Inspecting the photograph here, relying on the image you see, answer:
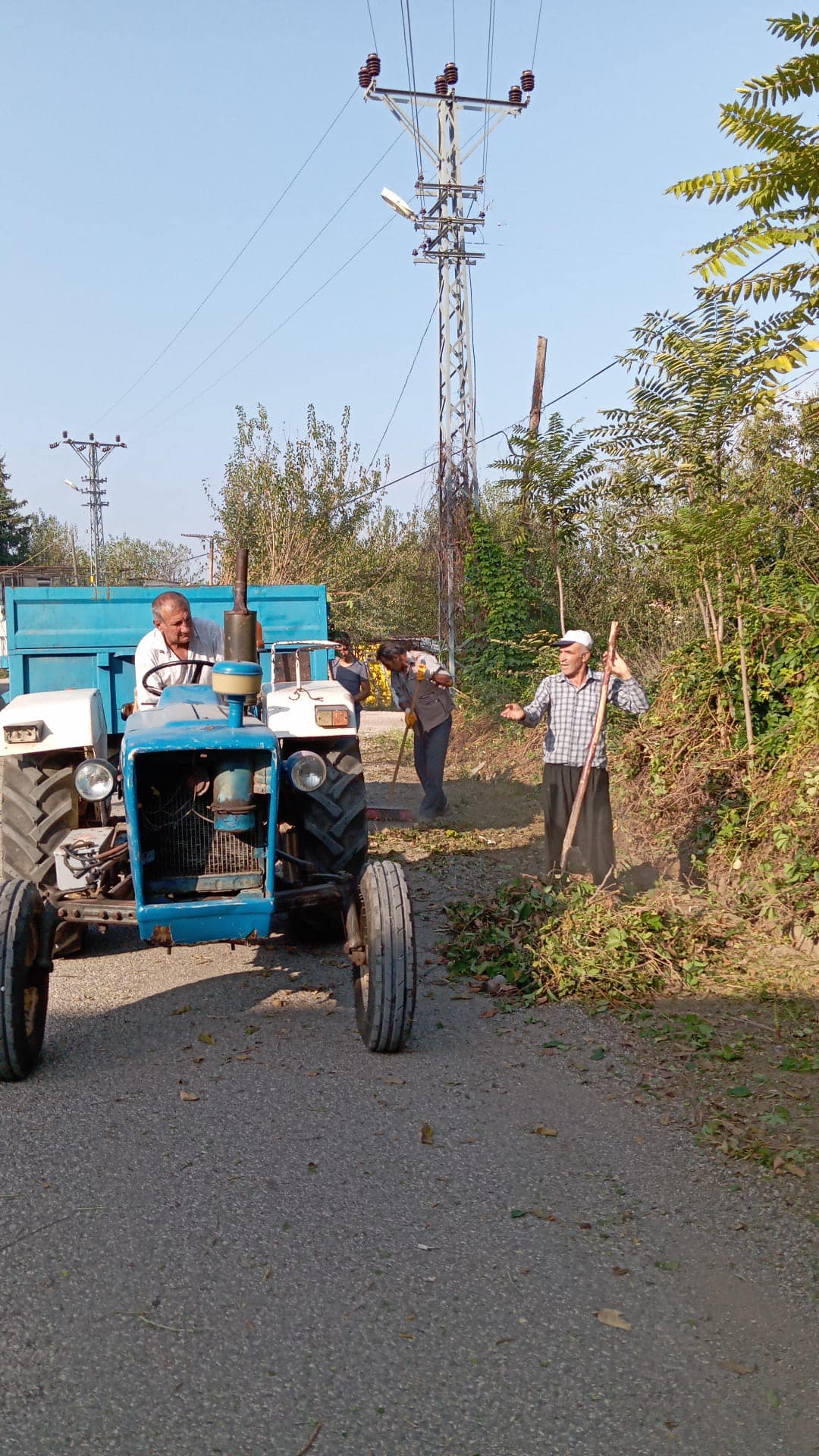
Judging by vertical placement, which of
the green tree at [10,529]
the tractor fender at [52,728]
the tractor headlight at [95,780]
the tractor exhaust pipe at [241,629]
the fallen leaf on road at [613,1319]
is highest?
the green tree at [10,529]

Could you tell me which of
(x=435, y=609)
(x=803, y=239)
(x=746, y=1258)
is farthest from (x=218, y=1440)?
(x=435, y=609)

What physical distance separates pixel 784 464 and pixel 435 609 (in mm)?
17148

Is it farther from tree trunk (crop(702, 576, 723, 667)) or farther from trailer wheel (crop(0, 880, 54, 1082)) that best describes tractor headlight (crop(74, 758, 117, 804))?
tree trunk (crop(702, 576, 723, 667))

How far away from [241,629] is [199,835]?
0.94 m

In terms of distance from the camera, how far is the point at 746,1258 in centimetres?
347

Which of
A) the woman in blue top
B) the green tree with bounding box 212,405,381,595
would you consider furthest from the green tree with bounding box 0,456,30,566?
the woman in blue top

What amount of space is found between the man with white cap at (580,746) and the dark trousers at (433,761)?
4.04 m

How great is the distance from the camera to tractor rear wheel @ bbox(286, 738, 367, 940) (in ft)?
20.5

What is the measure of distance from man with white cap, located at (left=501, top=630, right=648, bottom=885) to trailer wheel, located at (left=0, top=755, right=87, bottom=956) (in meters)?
2.55

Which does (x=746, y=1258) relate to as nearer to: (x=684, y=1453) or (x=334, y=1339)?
(x=684, y=1453)

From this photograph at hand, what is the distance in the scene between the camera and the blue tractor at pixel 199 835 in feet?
16.5

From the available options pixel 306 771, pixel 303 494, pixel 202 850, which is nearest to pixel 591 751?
pixel 306 771

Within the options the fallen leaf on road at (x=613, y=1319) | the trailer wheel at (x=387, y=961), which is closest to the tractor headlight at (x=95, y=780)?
the trailer wheel at (x=387, y=961)

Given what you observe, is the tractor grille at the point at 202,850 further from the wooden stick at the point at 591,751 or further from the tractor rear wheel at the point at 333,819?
the wooden stick at the point at 591,751
